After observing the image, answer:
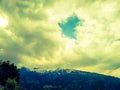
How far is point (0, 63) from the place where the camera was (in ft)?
617

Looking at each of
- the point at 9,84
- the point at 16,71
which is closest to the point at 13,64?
the point at 16,71

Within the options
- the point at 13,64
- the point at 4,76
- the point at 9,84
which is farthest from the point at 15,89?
the point at 13,64

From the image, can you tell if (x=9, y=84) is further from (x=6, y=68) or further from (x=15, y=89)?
(x=6, y=68)

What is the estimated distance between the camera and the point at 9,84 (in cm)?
15525

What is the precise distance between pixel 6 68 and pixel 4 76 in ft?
26.1

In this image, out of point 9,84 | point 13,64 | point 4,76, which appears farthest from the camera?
point 13,64

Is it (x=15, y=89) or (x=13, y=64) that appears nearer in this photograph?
(x=15, y=89)

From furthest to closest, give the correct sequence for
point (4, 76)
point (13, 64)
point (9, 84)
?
point (13, 64) < point (4, 76) < point (9, 84)

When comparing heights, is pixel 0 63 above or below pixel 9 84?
above

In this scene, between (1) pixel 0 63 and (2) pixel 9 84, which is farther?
(1) pixel 0 63

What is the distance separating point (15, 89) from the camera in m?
156

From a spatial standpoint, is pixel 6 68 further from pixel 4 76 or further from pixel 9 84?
pixel 9 84

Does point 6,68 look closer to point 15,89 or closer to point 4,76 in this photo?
point 4,76

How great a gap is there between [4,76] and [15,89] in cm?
2064
